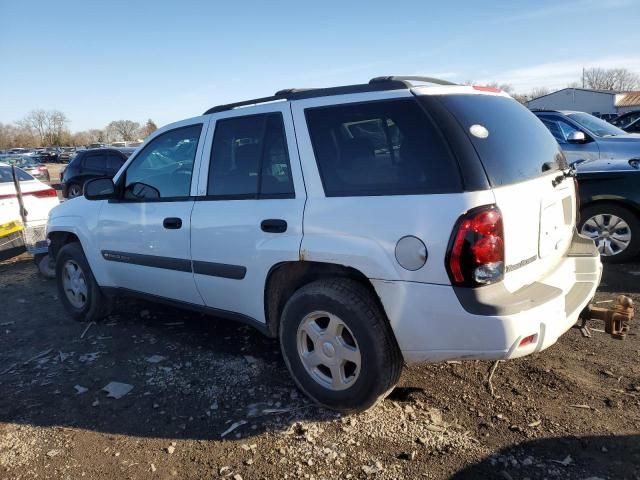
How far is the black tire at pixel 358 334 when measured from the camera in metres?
2.80

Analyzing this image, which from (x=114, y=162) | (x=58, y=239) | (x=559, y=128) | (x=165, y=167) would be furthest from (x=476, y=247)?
(x=114, y=162)

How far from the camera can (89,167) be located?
582 inches

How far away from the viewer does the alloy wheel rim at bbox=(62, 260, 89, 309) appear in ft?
16.3

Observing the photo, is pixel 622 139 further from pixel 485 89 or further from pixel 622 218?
pixel 485 89

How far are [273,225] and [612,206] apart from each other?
4.32m

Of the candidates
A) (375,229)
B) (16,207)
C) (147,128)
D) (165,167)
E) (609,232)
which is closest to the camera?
(375,229)

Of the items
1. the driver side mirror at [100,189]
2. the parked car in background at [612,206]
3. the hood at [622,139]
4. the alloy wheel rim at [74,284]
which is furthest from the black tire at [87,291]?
the hood at [622,139]

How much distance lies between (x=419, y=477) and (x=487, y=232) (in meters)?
1.27

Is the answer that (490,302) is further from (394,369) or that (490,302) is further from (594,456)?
(594,456)

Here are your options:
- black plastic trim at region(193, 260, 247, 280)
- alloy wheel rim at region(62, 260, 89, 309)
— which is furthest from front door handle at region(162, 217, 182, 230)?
alloy wheel rim at region(62, 260, 89, 309)

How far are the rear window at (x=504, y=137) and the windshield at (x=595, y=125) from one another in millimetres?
6484

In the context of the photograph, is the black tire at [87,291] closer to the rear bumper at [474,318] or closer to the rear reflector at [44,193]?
the rear reflector at [44,193]

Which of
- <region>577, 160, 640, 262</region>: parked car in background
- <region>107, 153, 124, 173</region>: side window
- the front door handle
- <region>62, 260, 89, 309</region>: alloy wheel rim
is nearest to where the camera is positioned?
the front door handle

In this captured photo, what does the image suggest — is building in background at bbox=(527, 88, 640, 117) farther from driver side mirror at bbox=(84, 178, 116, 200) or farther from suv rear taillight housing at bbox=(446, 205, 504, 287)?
suv rear taillight housing at bbox=(446, 205, 504, 287)
